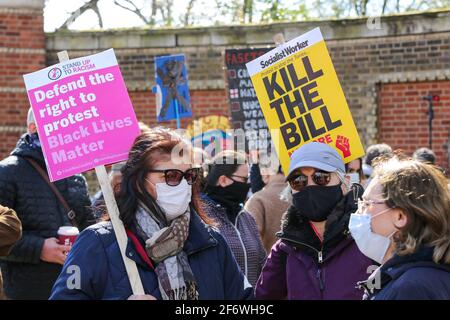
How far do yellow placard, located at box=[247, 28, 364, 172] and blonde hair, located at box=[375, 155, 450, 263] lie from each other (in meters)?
1.96

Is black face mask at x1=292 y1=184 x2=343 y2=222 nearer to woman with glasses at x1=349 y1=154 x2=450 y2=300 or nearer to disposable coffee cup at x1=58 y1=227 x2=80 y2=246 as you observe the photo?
woman with glasses at x1=349 y1=154 x2=450 y2=300

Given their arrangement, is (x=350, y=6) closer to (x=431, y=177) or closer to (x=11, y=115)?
(x=11, y=115)

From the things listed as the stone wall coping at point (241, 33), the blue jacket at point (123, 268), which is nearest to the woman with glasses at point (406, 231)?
the blue jacket at point (123, 268)

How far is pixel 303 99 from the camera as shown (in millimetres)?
5961

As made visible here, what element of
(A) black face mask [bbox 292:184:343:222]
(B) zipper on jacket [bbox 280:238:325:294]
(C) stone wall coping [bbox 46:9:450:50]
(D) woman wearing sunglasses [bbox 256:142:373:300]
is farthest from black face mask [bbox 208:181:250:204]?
(C) stone wall coping [bbox 46:9:450:50]

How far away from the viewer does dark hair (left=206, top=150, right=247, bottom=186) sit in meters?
6.32

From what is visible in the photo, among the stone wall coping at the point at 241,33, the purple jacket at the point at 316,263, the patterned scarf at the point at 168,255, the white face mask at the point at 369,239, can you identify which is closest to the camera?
the white face mask at the point at 369,239

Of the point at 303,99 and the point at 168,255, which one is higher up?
the point at 303,99

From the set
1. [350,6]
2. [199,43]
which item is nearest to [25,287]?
[199,43]

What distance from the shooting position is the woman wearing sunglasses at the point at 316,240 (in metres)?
4.55

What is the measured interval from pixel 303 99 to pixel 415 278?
2.68m

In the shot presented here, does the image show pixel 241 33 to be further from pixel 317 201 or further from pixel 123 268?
pixel 123 268

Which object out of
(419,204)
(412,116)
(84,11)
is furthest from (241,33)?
(84,11)

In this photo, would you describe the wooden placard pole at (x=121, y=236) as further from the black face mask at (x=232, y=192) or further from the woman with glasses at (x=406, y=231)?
the black face mask at (x=232, y=192)
